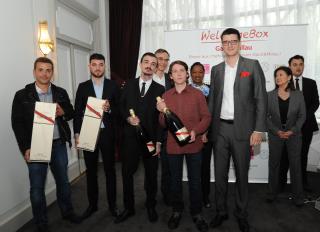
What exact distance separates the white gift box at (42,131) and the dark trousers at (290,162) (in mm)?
2405

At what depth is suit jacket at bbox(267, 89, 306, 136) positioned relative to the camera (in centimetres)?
319

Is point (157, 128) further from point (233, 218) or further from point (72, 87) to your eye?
point (72, 87)

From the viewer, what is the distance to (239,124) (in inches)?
101

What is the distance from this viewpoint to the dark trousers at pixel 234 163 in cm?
262

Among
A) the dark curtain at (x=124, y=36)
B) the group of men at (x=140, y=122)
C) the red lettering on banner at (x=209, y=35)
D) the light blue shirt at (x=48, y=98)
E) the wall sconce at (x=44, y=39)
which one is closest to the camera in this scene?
the group of men at (x=140, y=122)

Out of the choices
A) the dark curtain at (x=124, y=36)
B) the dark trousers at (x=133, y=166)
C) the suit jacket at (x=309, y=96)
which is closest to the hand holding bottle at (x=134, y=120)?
the dark trousers at (x=133, y=166)

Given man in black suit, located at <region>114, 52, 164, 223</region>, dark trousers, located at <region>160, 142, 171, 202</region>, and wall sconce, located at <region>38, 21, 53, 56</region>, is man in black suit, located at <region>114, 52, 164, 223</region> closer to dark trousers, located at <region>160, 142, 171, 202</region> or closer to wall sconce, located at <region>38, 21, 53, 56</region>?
dark trousers, located at <region>160, 142, 171, 202</region>

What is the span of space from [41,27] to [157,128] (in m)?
1.94

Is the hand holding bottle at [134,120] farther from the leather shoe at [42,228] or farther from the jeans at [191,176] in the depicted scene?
the leather shoe at [42,228]

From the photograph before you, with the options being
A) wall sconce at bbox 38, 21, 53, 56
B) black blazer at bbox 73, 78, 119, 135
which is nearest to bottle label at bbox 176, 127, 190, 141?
black blazer at bbox 73, 78, 119, 135

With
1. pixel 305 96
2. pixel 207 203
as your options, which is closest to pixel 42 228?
pixel 207 203

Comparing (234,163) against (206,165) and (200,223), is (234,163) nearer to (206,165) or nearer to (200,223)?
(206,165)

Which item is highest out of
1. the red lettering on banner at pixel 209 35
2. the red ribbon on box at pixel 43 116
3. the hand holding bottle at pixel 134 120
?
the red lettering on banner at pixel 209 35

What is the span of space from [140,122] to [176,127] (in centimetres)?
40
